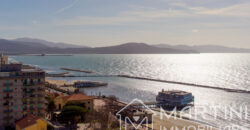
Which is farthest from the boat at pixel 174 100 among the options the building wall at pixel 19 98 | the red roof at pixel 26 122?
the red roof at pixel 26 122

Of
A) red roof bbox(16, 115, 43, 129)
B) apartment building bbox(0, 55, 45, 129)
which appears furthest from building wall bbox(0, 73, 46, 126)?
red roof bbox(16, 115, 43, 129)

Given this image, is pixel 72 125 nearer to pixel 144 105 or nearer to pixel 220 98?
pixel 144 105

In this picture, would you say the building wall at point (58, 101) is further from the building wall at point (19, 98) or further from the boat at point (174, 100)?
the boat at point (174, 100)

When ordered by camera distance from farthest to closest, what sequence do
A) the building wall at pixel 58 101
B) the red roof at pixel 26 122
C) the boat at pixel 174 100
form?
1. the boat at pixel 174 100
2. the building wall at pixel 58 101
3. the red roof at pixel 26 122

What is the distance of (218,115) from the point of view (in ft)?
192

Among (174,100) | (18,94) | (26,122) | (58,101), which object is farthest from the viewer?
(174,100)

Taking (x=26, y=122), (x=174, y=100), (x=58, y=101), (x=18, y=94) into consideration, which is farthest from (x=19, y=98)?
(x=174, y=100)

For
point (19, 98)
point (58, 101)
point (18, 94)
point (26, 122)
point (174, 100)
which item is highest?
point (18, 94)

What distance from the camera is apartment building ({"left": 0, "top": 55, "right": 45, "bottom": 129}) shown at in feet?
129

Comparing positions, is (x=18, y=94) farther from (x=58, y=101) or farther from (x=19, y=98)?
(x=58, y=101)

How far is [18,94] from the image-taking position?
133 ft

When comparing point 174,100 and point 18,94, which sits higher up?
point 18,94

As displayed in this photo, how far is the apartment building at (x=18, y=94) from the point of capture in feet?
129

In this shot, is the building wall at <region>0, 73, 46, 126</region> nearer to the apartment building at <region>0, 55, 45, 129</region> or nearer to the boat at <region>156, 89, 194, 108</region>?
the apartment building at <region>0, 55, 45, 129</region>
